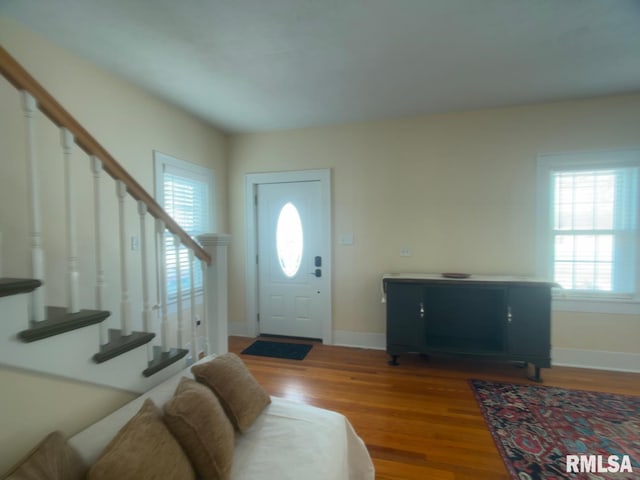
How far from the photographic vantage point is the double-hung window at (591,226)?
279cm

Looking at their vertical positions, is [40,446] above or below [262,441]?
above

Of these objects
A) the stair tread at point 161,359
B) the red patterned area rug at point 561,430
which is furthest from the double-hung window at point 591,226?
the stair tread at point 161,359

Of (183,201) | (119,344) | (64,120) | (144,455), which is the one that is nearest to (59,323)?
(119,344)

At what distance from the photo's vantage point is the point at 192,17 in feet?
5.69

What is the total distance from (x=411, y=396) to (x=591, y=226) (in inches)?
101

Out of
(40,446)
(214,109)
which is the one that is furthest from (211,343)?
(214,109)

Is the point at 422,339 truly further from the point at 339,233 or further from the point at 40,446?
the point at 40,446

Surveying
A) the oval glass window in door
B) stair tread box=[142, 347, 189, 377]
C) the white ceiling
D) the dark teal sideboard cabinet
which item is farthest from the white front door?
stair tread box=[142, 347, 189, 377]

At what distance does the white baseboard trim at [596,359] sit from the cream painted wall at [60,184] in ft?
12.6

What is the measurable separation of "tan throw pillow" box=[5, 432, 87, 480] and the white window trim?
6.43ft

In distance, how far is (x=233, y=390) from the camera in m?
1.42

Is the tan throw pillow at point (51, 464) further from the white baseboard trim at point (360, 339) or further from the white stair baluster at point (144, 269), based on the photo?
the white baseboard trim at point (360, 339)

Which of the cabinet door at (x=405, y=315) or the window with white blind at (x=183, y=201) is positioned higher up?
the window with white blind at (x=183, y=201)

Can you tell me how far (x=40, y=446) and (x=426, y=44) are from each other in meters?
2.87
